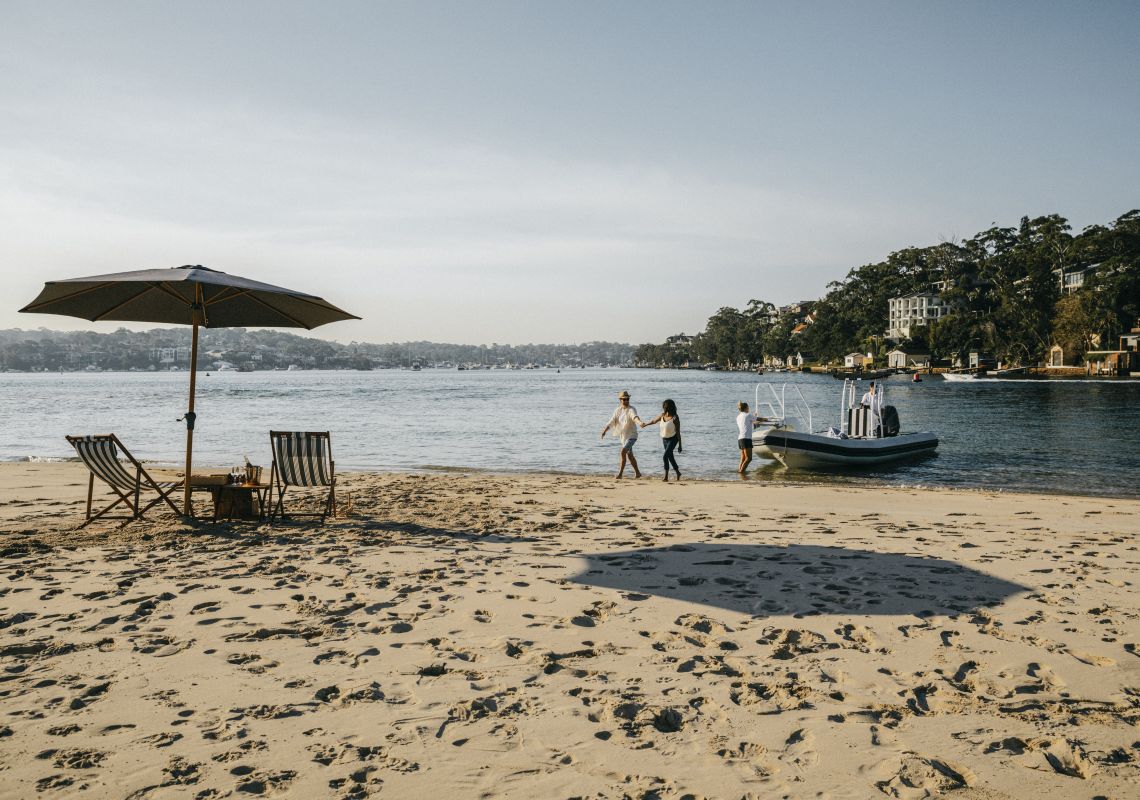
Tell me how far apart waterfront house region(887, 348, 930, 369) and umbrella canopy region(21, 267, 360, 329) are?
359 feet

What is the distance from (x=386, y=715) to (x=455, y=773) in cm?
63

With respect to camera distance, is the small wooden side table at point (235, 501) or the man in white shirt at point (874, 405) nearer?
the small wooden side table at point (235, 501)

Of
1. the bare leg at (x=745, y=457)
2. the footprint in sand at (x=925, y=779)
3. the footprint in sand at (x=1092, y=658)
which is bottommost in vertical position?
the bare leg at (x=745, y=457)

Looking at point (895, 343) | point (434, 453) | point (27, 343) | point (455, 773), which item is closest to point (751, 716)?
point (455, 773)

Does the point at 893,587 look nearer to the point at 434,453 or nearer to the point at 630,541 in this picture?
the point at 630,541

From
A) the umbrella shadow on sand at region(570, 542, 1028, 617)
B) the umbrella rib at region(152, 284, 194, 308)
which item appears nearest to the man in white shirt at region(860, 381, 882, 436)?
the umbrella shadow on sand at region(570, 542, 1028, 617)

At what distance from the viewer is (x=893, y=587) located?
5.67m

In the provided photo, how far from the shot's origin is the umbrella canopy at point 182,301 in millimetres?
7176

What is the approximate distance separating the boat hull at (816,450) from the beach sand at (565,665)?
29.9 feet

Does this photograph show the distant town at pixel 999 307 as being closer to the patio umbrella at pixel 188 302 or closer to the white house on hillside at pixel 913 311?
the white house on hillside at pixel 913 311

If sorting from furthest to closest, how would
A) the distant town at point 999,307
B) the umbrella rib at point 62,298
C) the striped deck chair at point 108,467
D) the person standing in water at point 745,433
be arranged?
the distant town at point 999,307, the person standing in water at point 745,433, the striped deck chair at point 108,467, the umbrella rib at point 62,298

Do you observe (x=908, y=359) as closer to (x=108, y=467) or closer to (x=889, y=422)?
(x=889, y=422)

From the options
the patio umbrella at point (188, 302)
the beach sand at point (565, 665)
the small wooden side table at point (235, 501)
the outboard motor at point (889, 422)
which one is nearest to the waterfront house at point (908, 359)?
the outboard motor at point (889, 422)

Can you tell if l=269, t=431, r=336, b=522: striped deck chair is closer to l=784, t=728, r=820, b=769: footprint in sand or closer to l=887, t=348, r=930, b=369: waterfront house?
l=784, t=728, r=820, b=769: footprint in sand
